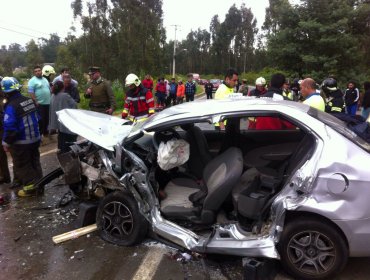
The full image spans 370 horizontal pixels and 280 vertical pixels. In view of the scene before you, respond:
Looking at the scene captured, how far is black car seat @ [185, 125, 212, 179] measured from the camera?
4.29 m

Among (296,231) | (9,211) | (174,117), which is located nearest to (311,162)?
(296,231)

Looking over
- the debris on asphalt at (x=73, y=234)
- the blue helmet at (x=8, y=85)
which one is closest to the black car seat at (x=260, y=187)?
the debris on asphalt at (x=73, y=234)

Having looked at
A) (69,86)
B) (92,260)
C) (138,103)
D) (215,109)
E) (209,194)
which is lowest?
(92,260)

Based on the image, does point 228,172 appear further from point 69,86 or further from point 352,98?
point 352,98

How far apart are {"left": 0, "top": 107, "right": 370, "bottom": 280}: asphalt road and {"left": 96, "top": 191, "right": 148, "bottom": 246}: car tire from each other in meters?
0.10

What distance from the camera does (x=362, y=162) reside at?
278cm

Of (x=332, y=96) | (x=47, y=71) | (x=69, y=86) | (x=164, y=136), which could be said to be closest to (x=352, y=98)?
(x=332, y=96)

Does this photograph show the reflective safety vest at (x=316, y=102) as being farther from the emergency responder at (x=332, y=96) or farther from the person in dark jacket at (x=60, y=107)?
the person in dark jacket at (x=60, y=107)

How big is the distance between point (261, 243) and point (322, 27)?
1969 centimetres

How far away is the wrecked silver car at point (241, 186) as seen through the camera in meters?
2.83

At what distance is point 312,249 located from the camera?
2.97 metres

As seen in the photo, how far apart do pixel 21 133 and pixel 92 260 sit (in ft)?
8.69

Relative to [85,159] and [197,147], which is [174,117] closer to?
[197,147]

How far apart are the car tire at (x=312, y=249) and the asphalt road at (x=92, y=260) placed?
0.22 m
